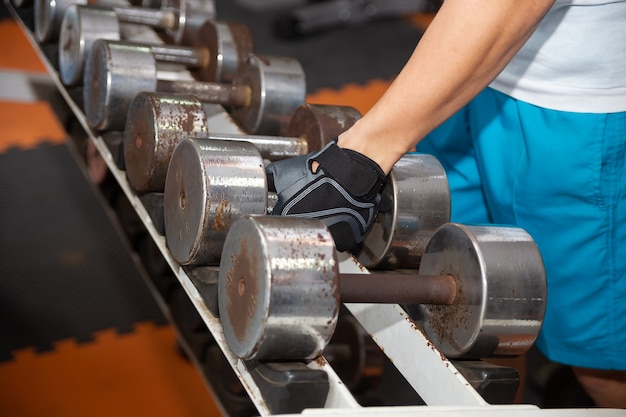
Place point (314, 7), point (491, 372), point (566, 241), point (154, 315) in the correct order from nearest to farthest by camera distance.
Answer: point (491, 372) → point (566, 241) → point (154, 315) → point (314, 7)

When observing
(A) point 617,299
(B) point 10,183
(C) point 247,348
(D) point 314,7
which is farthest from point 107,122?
(D) point 314,7

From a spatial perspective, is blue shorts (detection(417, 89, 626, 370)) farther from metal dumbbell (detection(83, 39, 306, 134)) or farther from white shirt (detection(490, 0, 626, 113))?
metal dumbbell (detection(83, 39, 306, 134))

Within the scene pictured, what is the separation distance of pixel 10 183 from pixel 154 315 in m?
0.67

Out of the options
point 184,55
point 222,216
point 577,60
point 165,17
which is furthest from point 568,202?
point 165,17

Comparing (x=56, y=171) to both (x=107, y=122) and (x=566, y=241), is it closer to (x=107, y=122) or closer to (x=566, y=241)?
(x=107, y=122)

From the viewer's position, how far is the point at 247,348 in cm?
88

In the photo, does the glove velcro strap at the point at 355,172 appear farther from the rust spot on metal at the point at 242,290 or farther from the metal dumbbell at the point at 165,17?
the metal dumbbell at the point at 165,17

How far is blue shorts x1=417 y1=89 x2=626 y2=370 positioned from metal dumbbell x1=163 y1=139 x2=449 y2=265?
17 cm

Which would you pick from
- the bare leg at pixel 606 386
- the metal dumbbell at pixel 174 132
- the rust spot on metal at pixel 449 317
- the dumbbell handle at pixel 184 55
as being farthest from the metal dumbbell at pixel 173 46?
the bare leg at pixel 606 386

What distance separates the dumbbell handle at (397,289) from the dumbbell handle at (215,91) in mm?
571

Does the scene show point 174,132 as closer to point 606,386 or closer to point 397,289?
point 397,289

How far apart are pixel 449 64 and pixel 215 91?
621mm

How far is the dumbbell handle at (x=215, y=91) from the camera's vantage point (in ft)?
4.52

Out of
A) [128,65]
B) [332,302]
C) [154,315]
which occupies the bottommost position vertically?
[154,315]
